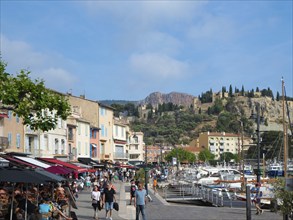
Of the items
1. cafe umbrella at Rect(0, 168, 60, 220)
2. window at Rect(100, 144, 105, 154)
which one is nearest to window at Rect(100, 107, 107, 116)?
window at Rect(100, 144, 105, 154)

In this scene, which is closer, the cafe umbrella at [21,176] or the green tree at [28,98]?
the cafe umbrella at [21,176]

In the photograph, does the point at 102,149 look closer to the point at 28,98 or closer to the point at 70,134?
the point at 70,134

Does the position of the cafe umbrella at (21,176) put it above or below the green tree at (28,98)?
below

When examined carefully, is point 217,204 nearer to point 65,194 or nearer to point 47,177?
point 65,194

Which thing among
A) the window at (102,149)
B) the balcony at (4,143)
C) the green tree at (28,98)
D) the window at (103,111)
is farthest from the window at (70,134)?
the green tree at (28,98)

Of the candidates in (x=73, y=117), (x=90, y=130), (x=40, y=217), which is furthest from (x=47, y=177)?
(x=90, y=130)

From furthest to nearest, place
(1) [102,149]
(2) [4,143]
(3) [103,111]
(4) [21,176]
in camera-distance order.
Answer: (3) [103,111]
(1) [102,149]
(2) [4,143]
(4) [21,176]

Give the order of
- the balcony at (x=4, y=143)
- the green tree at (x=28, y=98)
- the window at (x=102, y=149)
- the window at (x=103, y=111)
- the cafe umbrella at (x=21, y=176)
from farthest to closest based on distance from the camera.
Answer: the window at (x=103, y=111)
the window at (x=102, y=149)
the balcony at (x=4, y=143)
the green tree at (x=28, y=98)
the cafe umbrella at (x=21, y=176)

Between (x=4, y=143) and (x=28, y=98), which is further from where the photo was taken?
(x=4, y=143)

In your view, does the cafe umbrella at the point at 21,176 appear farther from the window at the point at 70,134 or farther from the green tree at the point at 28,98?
the window at the point at 70,134

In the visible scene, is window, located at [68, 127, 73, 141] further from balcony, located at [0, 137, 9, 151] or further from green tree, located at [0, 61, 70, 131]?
green tree, located at [0, 61, 70, 131]

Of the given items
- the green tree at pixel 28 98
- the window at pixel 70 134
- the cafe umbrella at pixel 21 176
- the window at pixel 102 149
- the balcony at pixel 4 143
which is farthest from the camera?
the window at pixel 102 149

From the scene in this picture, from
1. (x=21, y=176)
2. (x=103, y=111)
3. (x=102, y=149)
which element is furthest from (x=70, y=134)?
(x=21, y=176)

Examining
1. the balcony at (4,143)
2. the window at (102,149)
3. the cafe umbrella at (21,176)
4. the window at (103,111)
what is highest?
the window at (103,111)
